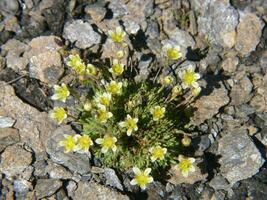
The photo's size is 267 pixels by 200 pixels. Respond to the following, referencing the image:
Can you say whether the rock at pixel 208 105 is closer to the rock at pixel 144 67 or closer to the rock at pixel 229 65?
the rock at pixel 229 65

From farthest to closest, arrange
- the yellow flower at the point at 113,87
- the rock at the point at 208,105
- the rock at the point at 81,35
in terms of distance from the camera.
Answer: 1. the rock at the point at 81,35
2. the rock at the point at 208,105
3. the yellow flower at the point at 113,87

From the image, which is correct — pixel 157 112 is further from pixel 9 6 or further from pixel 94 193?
pixel 9 6

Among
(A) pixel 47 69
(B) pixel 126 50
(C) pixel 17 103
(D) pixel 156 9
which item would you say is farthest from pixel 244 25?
(C) pixel 17 103

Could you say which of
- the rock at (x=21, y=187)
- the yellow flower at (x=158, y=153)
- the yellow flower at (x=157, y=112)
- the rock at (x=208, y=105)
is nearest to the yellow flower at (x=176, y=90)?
the yellow flower at (x=157, y=112)

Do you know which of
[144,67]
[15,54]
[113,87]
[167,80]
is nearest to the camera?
[113,87]

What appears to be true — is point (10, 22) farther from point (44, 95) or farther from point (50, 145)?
point (50, 145)

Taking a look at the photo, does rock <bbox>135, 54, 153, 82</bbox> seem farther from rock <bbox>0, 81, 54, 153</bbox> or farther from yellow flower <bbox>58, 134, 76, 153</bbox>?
yellow flower <bbox>58, 134, 76, 153</bbox>

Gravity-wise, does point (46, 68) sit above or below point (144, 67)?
below

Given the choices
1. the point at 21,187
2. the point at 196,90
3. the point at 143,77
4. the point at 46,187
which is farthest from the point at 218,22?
the point at 21,187
